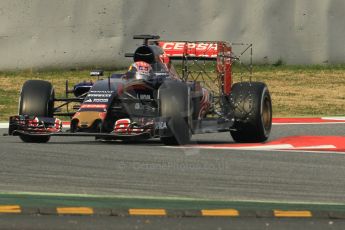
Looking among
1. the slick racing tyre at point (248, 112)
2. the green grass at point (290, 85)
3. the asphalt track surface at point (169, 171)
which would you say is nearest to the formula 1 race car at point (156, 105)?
the slick racing tyre at point (248, 112)

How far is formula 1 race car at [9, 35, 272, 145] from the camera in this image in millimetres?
11617

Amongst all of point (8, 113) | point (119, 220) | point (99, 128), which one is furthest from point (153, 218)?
point (8, 113)

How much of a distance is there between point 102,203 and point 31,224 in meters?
0.99

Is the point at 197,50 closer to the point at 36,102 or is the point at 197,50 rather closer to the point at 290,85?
the point at 36,102

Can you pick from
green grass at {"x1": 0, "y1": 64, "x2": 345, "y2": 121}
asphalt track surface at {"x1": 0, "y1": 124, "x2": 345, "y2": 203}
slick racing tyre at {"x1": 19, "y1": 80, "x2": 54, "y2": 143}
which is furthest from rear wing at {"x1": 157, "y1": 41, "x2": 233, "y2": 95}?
green grass at {"x1": 0, "y1": 64, "x2": 345, "y2": 121}

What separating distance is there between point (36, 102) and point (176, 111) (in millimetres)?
1776

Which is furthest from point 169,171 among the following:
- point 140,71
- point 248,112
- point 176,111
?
point 248,112

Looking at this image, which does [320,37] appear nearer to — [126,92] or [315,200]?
[126,92]

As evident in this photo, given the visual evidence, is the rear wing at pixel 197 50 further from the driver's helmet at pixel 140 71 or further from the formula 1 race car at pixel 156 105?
the driver's helmet at pixel 140 71

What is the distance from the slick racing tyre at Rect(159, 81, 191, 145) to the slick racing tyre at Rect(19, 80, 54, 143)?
1.47 m

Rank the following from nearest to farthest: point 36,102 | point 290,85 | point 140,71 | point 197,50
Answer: point 36,102 < point 140,71 < point 197,50 < point 290,85

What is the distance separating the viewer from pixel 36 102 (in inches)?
485

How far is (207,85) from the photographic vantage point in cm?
1336

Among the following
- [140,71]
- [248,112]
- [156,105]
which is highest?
[140,71]
